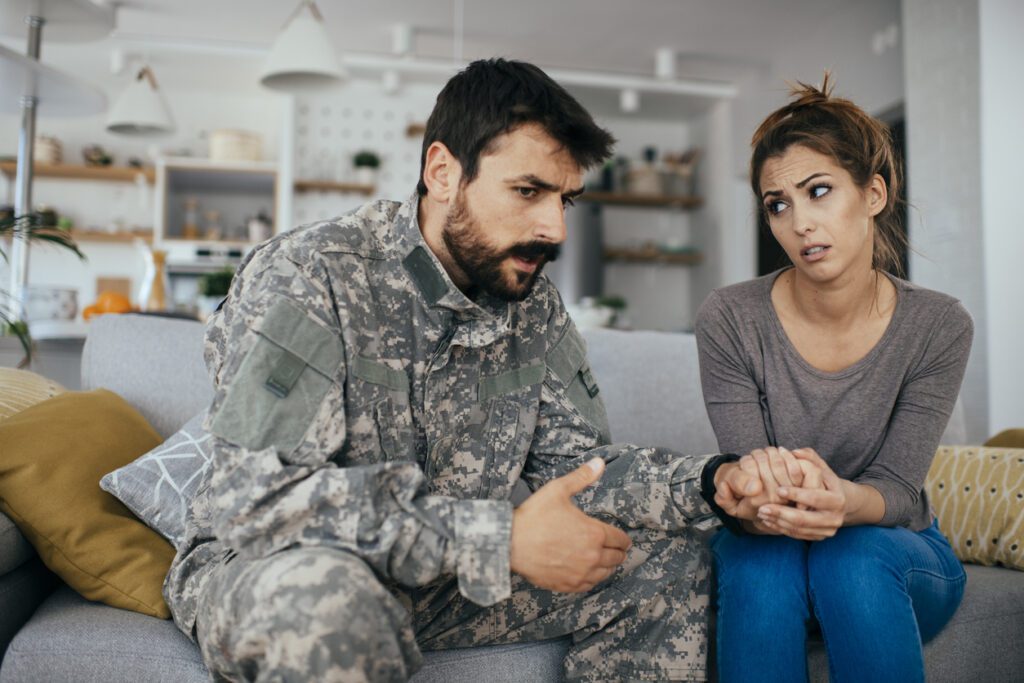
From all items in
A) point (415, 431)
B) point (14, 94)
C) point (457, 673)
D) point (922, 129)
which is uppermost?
point (922, 129)

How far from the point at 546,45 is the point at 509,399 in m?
5.01

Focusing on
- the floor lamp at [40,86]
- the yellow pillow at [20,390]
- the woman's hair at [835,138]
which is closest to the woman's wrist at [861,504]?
the woman's hair at [835,138]

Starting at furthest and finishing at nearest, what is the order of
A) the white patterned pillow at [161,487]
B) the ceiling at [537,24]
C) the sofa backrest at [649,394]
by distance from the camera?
the ceiling at [537,24], the sofa backrest at [649,394], the white patterned pillow at [161,487]

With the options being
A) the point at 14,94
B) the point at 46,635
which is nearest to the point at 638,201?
the point at 14,94

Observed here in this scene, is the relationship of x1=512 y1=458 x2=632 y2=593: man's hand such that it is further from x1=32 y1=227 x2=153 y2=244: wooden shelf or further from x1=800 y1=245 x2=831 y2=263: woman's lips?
x1=32 y1=227 x2=153 y2=244: wooden shelf

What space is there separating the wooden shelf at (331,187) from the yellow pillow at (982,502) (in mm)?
5225

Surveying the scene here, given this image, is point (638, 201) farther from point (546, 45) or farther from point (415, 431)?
point (415, 431)

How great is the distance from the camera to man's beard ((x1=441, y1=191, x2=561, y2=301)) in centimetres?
134

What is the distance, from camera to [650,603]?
4.47 ft

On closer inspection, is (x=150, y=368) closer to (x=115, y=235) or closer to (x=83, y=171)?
(x=115, y=235)

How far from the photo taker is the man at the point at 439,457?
3.44 feet

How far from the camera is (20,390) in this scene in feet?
5.33

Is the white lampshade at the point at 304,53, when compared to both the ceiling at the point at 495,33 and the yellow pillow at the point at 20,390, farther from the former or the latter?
the yellow pillow at the point at 20,390

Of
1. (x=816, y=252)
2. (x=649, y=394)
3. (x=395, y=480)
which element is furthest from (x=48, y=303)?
(x=816, y=252)
